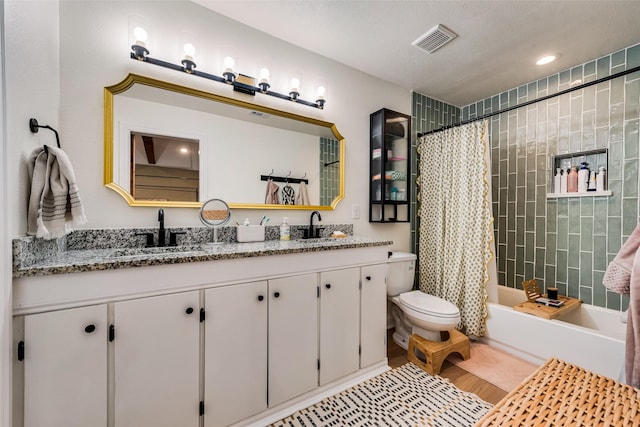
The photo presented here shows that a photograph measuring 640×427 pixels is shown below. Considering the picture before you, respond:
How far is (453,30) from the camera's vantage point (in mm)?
1829

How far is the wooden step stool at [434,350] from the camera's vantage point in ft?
5.93

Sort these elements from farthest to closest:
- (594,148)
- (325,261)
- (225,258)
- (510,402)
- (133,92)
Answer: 1. (594,148)
2. (325,261)
3. (133,92)
4. (225,258)
5. (510,402)

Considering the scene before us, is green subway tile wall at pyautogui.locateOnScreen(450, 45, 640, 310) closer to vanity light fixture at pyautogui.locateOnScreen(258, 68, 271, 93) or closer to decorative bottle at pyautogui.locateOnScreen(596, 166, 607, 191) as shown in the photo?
decorative bottle at pyautogui.locateOnScreen(596, 166, 607, 191)

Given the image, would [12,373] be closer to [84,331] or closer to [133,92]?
[84,331]

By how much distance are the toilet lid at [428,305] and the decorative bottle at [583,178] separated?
1611 millimetres

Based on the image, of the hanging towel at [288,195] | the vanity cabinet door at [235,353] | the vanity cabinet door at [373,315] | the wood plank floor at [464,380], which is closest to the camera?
the vanity cabinet door at [235,353]

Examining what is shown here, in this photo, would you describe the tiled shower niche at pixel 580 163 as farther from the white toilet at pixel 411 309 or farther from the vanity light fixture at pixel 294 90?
the vanity light fixture at pixel 294 90

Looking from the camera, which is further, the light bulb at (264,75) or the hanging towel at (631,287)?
the light bulb at (264,75)

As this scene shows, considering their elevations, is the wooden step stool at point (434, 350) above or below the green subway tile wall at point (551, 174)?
below

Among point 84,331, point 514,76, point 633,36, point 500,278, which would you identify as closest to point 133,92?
point 84,331

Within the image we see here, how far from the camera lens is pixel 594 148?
218cm

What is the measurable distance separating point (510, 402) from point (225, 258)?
122 centimetres

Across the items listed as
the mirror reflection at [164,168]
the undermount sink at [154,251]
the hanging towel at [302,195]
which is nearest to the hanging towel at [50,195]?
the undermount sink at [154,251]

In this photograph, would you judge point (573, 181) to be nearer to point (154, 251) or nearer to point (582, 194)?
point (582, 194)
